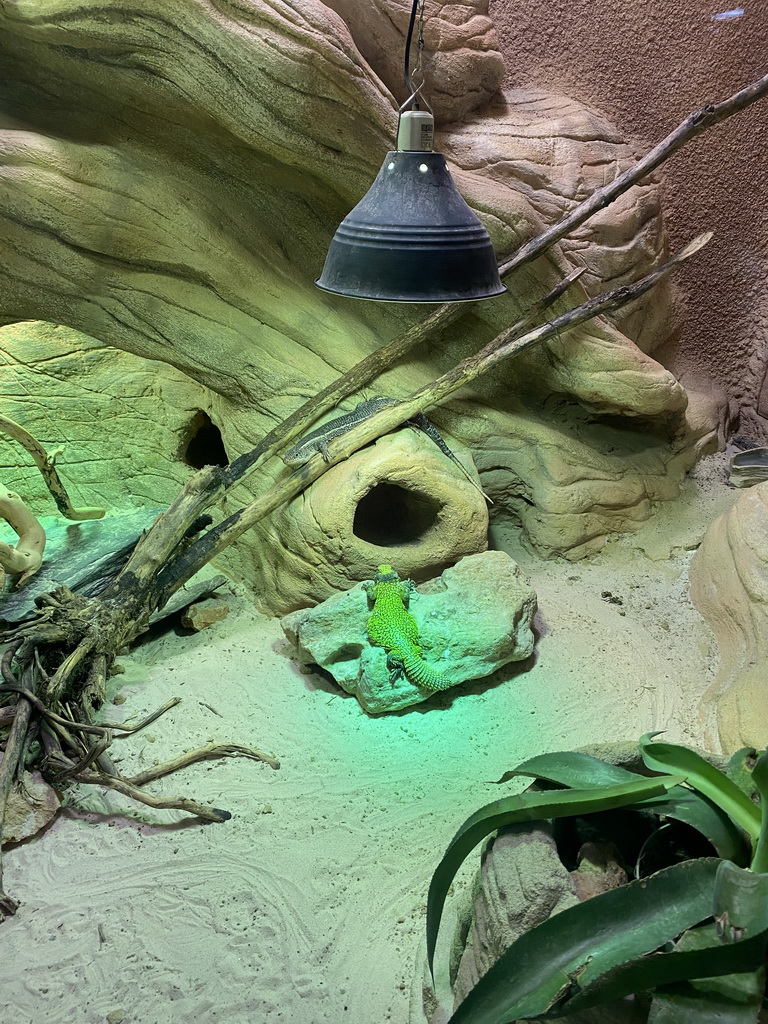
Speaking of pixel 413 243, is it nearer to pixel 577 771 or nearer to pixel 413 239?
pixel 413 239

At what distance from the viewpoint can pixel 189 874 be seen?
2922mm

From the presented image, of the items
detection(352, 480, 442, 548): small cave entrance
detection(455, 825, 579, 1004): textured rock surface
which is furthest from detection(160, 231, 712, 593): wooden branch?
detection(455, 825, 579, 1004): textured rock surface

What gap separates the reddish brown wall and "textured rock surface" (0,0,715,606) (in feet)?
1.03

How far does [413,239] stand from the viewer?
65.6 inches

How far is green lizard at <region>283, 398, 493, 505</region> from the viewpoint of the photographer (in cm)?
442

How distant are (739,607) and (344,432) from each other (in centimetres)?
→ 227

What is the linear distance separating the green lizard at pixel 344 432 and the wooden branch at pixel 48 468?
1572 millimetres

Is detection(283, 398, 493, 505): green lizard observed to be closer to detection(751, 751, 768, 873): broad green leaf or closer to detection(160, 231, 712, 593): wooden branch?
detection(160, 231, 712, 593): wooden branch

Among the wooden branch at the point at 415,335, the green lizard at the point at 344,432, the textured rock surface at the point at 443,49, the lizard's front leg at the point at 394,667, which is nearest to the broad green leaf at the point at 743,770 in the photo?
the lizard's front leg at the point at 394,667

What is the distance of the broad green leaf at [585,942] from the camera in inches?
66.6

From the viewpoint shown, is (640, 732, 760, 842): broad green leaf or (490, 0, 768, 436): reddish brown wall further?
(490, 0, 768, 436): reddish brown wall

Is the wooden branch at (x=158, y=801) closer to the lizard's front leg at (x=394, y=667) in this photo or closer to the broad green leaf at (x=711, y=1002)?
the lizard's front leg at (x=394, y=667)

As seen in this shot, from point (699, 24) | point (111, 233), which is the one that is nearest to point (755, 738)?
point (111, 233)

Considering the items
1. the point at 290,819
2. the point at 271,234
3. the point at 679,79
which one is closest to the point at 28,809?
the point at 290,819
